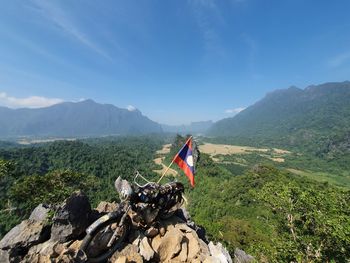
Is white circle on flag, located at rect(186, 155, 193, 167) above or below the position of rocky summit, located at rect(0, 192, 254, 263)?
above

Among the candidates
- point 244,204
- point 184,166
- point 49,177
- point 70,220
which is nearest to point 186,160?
point 184,166

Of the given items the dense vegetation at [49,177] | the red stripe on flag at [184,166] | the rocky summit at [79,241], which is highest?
the red stripe on flag at [184,166]

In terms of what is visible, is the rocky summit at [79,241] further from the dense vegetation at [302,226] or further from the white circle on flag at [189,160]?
the dense vegetation at [302,226]

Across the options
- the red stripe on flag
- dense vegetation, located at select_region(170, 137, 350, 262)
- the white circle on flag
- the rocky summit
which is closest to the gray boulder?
the rocky summit

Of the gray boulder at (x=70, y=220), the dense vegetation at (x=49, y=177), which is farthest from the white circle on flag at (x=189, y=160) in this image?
the dense vegetation at (x=49, y=177)

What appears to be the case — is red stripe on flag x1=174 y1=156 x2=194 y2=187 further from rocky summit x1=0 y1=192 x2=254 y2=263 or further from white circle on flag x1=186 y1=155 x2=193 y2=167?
rocky summit x1=0 y1=192 x2=254 y2=263

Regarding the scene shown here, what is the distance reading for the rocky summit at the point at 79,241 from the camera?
9586 mm

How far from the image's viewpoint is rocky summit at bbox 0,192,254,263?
9586mm

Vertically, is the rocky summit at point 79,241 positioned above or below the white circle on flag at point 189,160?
below

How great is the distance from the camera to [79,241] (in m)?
10.2

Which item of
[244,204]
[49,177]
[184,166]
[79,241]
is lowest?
[244,204]

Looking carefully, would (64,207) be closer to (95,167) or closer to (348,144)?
(95,167)

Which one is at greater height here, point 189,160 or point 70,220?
point 189,160

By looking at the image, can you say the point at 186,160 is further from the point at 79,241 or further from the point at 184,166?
the point at 79,241
